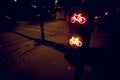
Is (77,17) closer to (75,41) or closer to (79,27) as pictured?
(79,27)

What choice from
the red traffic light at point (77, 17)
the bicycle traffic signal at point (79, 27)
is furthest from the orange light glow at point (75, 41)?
the red traffic light at point (77, 17)

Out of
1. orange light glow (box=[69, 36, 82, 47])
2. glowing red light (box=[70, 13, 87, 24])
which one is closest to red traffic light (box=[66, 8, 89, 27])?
glowing red light (box=[70, 13, 87, 24])

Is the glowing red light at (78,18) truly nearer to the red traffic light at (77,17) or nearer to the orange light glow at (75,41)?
the red traffic light at (77,17)

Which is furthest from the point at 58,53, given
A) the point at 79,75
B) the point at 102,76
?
the point at 79,75

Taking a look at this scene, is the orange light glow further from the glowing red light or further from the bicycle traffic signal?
the glowing red light

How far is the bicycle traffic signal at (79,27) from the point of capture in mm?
1508

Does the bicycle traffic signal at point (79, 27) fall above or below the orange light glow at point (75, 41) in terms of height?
above

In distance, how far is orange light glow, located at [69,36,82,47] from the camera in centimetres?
162

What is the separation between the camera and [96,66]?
18.8 ft

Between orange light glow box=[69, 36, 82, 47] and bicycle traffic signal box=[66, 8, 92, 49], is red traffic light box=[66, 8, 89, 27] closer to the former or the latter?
bicycle traffic signal box=[66, 8, 92, 49]

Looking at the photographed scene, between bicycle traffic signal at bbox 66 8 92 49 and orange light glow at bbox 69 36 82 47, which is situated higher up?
bicycle traffic signal at bbox 66 8 92 49

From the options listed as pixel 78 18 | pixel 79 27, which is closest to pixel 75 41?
pixel 79 27

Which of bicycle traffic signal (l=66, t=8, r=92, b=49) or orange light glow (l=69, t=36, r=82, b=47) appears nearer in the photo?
bicycle traffic signal (l=66, t=8, r=92, b=49)

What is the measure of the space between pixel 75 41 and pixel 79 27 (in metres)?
0.22
